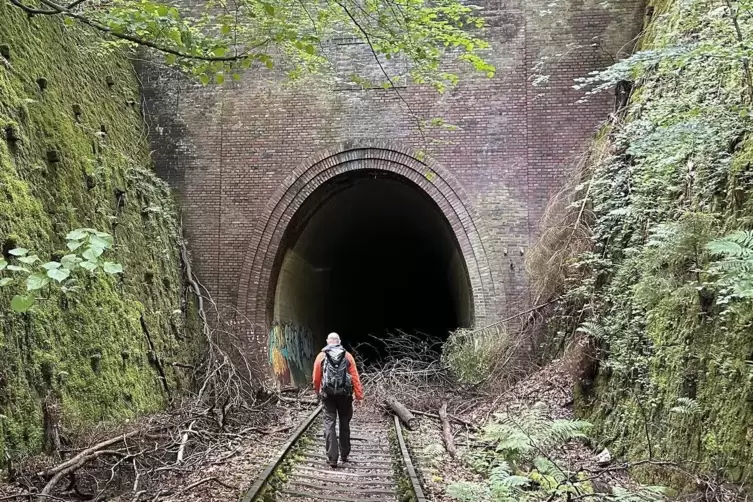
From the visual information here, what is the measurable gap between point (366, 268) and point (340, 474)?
1514 centimetres

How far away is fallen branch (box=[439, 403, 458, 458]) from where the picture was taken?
7855 millimetres

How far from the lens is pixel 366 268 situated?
72.3ft

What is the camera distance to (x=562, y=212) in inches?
410

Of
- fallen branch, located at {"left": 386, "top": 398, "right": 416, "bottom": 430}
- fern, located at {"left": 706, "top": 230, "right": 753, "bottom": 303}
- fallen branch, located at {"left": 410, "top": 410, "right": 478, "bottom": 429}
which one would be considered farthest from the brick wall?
fern, located at {"left": 706, "top": 230, "right": 753, "bottom": 303}

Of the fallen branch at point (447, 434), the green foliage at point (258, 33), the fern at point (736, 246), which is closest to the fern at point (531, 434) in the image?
the fallen branch at point (447, 434)

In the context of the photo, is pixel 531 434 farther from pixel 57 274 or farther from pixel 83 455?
pixel 57 274

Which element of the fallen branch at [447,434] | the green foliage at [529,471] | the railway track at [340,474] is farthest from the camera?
the fallen branch at [447,434]

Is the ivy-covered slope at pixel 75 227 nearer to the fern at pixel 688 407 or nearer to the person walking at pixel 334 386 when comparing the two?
the person walking at pixel 334 386

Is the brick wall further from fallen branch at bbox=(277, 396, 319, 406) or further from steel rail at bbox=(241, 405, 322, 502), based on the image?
steel rail at bbox=(241, 405, 322, 502)

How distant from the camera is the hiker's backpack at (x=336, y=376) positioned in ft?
23.6

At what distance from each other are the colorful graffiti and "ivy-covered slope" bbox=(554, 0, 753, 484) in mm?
7380

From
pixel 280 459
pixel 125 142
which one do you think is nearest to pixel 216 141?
pixel 125 142

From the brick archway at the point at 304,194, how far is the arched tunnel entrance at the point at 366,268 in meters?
0.25

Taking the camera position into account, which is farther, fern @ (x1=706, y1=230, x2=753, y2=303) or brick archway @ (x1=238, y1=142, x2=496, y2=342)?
brick archway @ (x1=238, y1=142, x2=496, y2=342)
